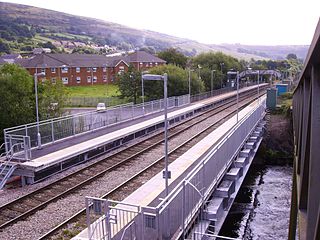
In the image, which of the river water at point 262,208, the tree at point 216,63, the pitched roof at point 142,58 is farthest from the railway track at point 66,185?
the pitched roof at point 142,58

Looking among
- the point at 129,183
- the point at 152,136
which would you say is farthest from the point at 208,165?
the point at 152,136

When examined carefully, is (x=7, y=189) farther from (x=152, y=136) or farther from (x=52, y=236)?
(x=152, y=136)

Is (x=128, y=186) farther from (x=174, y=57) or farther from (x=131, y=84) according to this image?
(x=174, y=57)

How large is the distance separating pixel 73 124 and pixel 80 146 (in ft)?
11.2

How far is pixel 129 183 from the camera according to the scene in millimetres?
Result: 16891

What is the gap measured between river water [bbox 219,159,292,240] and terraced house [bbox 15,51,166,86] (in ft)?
146

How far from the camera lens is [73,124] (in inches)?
968

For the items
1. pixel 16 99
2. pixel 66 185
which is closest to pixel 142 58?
pixel 16 99

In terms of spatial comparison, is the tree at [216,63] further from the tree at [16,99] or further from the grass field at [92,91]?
the tree at [16,99]

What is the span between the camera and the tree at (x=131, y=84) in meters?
45.3

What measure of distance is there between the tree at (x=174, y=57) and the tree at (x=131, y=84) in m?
31.0

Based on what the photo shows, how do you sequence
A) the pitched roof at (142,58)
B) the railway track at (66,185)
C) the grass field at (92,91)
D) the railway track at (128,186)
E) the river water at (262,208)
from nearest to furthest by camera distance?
the railway track at (128,186), the railway track at (66,185), the river water at (262,208), the grass field at (92,91), the pitched roof at (142,58)

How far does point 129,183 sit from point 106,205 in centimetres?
824

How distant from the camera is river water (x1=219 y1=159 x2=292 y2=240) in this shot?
18.0 m
